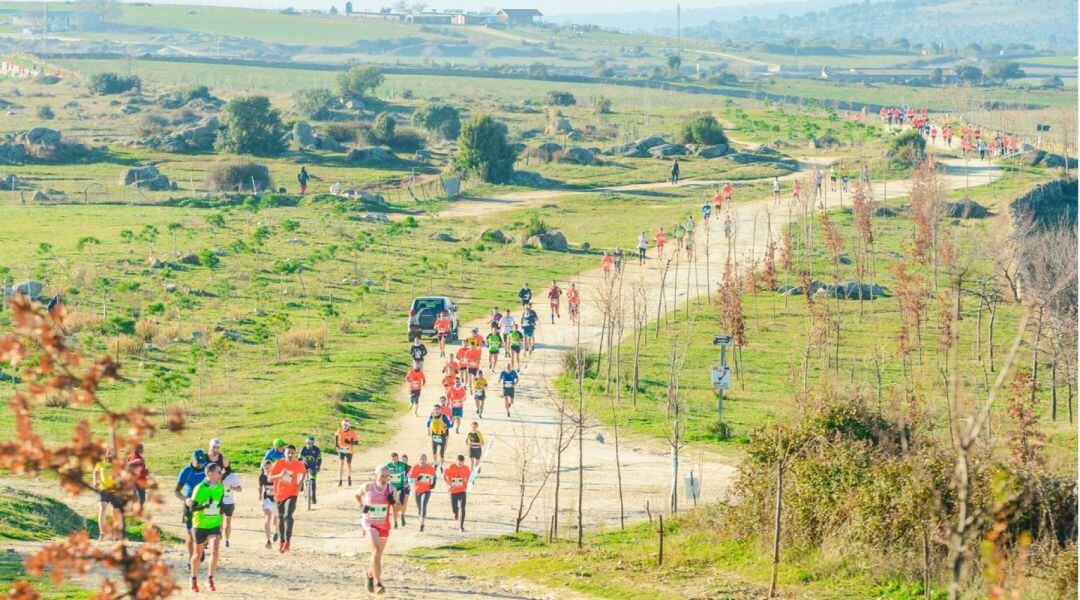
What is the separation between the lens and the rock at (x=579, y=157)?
279 ft

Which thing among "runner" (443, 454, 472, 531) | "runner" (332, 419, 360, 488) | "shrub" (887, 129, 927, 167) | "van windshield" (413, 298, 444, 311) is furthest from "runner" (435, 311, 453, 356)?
"shrub" (887, 129, 927, 167)

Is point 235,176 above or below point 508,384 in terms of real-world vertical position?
above

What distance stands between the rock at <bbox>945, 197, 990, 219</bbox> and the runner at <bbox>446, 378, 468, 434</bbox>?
1541 inches

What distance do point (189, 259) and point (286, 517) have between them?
1183 inches

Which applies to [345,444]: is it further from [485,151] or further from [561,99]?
[561,99]

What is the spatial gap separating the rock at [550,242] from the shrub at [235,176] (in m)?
18.3

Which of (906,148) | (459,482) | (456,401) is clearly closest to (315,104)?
(906,148)

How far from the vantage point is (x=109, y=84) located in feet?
380

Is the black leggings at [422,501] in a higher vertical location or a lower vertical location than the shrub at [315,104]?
lower

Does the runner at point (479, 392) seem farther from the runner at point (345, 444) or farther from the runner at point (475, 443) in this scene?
the runner at point (345, 444)

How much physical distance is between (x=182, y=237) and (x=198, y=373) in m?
20.0

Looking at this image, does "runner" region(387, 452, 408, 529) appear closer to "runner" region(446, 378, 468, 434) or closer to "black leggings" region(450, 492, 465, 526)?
"black leggings" region(450, 492, 465, 526)

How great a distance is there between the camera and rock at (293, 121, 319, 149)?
86375 millimetres

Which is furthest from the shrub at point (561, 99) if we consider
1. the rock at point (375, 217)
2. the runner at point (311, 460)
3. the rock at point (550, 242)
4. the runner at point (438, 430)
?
the runner at point (311, 460)
